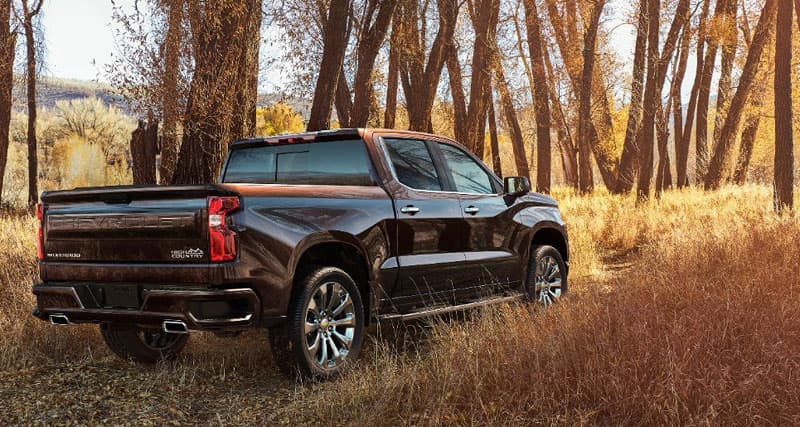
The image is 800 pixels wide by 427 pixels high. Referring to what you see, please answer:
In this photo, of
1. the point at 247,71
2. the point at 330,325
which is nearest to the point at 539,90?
the point at 247,71

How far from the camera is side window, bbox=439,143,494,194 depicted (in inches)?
313

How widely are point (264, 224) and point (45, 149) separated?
124ft

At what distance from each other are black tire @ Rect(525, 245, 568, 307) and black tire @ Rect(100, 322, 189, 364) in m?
3.50

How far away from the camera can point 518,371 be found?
16.9ft

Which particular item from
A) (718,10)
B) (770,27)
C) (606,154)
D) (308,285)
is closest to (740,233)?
(308,285)

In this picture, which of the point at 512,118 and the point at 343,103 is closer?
the point at 343,103

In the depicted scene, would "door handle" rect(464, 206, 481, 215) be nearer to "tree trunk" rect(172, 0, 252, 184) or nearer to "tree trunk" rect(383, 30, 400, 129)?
"tree trunk" rect(172, 0, 252, 184)

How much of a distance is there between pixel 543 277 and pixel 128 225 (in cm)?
468

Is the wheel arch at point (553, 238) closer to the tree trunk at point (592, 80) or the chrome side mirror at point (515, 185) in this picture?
the chrome side mirror at point (515, 185)

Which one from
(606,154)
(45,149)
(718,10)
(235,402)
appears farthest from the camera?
(45,149)

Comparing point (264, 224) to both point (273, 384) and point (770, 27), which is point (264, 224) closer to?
point (273, 384)

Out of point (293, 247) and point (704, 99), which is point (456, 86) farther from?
point (293, 247)

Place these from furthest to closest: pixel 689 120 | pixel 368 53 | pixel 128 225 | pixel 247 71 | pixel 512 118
Answer: pixel 689 120
pixel 512 118
pixel 368 53
pixel 247 71
pixel 128 225

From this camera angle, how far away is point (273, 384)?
636cm
